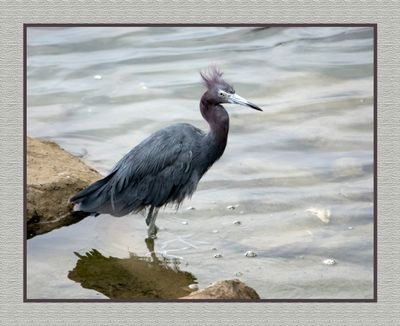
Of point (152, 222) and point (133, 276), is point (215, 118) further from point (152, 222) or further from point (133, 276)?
point (133, 276)

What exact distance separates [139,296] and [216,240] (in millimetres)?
945

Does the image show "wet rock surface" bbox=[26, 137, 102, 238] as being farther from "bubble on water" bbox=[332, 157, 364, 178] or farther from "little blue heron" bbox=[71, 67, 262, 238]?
"bubble on water" bbox=[332, 157, 364, 178]

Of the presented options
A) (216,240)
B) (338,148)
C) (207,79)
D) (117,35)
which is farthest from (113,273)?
(338,148)

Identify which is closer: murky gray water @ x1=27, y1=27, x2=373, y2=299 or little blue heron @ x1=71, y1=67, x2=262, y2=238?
murky gray water @ x1=27, y1=27, x2=373, y2=299

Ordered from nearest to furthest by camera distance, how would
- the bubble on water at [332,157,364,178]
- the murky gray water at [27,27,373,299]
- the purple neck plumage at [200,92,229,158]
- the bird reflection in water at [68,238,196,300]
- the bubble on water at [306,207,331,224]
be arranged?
the bird reflection in water at [68,238,196,300] → the murky gray water at [27,27,373,299] → the purple neck plumage at [200,92,229,158] → the bubble on water at [306,207,331,224] → the bubble on water at [332,157,364,178]

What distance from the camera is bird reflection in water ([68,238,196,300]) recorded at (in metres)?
5.05

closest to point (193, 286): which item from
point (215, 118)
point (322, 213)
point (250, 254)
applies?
point (250, 254)

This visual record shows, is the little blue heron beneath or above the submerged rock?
above

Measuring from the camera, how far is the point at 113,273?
17.5ft

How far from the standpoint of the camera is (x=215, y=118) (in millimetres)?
5660

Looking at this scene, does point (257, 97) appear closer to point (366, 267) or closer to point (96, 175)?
point (96, 175)

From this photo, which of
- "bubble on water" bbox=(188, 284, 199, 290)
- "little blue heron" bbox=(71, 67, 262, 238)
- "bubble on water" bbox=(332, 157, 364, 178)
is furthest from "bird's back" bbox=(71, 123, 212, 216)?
"bubble on water" bbox=(332, 157, 364, 178)

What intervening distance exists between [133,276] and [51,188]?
99 cm

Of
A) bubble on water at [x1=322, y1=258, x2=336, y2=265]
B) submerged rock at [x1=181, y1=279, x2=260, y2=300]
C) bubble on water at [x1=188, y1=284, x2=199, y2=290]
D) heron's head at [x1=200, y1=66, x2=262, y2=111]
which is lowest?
bubble on water at [x1=188, y1=284, x2=199, y2=290]
